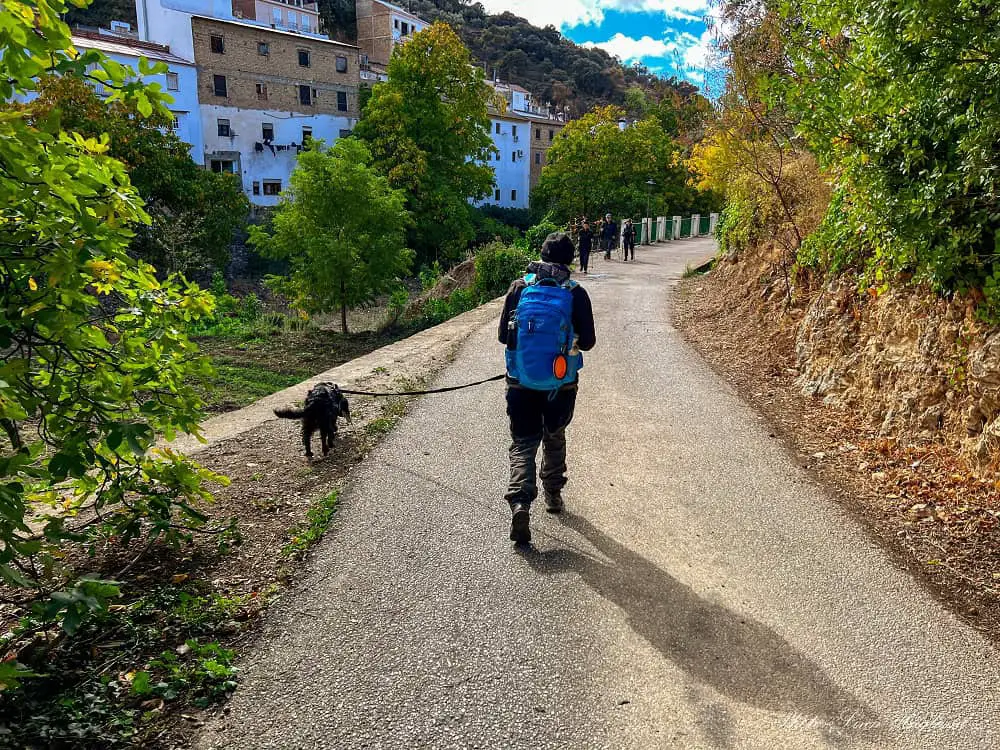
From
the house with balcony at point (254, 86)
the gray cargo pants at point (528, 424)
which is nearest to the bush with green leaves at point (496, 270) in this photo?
the gray cargo pants at point (528, 424)

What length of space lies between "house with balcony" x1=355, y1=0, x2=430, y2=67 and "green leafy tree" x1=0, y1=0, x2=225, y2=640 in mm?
66060

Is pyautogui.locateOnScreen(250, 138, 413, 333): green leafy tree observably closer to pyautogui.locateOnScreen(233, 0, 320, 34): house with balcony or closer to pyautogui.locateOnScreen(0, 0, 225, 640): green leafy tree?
pyautogui.locateOnScreen(0, 0, 225, 640): green leafy tree

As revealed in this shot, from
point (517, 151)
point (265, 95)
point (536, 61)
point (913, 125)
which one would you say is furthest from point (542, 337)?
point (536, 61)

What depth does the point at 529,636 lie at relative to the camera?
3.76m

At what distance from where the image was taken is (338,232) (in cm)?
2178

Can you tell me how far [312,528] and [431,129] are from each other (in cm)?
3504

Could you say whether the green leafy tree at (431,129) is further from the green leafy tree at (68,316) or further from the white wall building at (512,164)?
the green leafy tree at (68,316)

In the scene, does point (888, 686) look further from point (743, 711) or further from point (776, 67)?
point (776, 67)

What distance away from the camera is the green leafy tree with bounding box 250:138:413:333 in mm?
21219

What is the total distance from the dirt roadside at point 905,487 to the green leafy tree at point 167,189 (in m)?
23.1

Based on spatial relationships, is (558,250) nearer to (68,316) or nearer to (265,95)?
(68,316)

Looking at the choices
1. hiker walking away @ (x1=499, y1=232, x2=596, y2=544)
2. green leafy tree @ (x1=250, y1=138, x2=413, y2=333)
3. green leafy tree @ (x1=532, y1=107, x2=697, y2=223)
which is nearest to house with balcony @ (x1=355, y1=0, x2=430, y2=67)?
green leafy tree @ (x1=532, y1=107, x2=697, y2=223)

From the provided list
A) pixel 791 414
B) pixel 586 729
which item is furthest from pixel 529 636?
pixel 791 414

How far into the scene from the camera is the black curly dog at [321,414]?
629 cm
